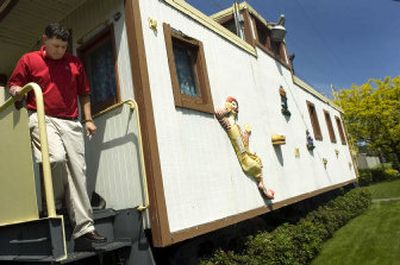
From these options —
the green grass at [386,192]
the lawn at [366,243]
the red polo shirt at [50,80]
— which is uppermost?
the red polo shirt at [50,80]

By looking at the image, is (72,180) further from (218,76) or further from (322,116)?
(322,116)

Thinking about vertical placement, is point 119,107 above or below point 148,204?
above

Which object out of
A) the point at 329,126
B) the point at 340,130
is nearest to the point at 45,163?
the point at 329,126

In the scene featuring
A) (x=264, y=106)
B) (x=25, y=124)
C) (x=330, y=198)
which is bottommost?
(x=330, y=198)

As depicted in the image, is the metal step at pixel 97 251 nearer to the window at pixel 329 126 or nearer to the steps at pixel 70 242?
the steps at pixel 70 242

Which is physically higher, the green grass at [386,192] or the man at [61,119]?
the man at [61,119]

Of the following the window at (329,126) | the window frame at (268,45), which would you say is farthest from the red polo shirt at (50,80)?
the window at (329,126)

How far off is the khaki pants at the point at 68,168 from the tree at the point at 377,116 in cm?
2866

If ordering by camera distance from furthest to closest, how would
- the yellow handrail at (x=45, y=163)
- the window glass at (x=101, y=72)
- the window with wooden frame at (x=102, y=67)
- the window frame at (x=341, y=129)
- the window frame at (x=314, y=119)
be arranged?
the window frame at (x=341, y=129)
the window frame at (x=314, y=119)
the window glass at (x=101, y=72)
the window with wooden frame at (x=102, y=67)
the yellow handrail at (x=45, y=163)

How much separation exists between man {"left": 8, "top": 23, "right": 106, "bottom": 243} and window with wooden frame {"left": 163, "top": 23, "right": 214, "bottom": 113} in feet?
5.68

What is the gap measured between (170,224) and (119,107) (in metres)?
1.69

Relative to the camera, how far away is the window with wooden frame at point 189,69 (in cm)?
587

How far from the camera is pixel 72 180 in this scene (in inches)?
160

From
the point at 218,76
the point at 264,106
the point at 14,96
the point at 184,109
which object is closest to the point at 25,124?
the point at 14,96
